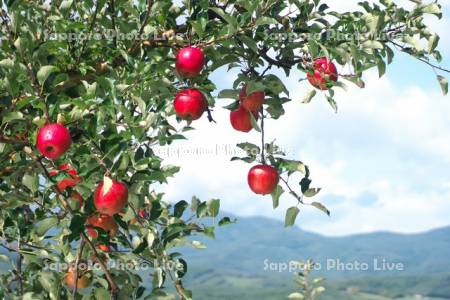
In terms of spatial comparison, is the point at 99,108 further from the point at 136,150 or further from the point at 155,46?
the point at 155,46

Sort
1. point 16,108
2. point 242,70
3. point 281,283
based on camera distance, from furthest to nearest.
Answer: point 281,283 < point 242,70 < point 16,108

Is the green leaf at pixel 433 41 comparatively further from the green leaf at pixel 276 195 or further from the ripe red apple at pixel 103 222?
the ripe red apple at pixel 103 222

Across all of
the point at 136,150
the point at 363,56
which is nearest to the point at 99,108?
the point at 136,150

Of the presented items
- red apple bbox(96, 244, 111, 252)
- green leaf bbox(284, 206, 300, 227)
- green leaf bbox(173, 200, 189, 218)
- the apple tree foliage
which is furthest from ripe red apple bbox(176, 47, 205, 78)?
red apple bbox(96, 244, 111, 252)

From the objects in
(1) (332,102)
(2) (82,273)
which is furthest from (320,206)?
(2) (82,273)

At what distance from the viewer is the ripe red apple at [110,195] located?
12.5ft

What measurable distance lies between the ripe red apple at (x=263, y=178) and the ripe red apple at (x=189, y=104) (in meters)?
0.57

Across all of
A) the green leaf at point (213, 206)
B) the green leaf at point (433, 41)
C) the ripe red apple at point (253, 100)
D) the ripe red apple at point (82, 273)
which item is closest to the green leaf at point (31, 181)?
the ripe red apple at point (82, 273)

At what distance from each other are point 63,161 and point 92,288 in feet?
3.27

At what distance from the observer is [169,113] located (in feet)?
15.8

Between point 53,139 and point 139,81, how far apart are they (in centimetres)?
75

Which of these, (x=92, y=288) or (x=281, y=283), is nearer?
(x=92, y=288)

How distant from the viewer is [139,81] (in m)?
4.39

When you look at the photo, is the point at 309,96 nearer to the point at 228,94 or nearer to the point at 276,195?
the point at 228,94
